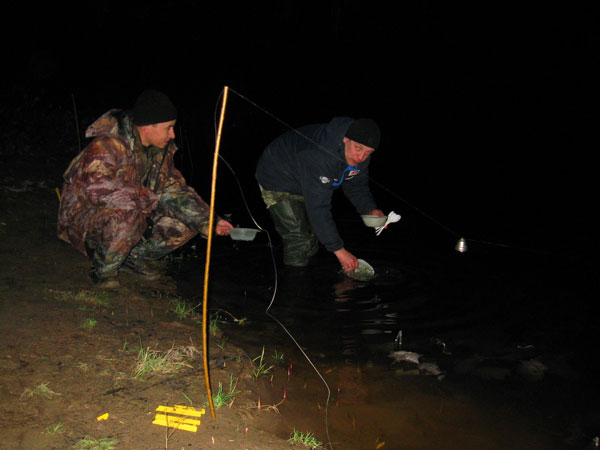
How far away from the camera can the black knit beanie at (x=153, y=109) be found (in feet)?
11.9

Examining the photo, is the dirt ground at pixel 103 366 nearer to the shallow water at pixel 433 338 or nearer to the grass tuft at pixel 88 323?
the grass tuft at pixel 88 323

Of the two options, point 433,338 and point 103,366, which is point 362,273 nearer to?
point 433,338

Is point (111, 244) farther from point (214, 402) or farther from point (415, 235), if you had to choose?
point (415, 235)

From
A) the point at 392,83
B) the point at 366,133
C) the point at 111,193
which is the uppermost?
the point at 392,83

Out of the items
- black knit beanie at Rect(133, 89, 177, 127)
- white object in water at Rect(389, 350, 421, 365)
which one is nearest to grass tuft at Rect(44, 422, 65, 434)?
white object in water at Rect(389, 350, 421, 365)

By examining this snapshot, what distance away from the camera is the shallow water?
263 centimetres

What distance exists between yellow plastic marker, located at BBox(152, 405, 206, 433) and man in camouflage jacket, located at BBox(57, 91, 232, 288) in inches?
68.8

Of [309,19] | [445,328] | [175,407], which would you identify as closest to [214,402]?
[175,407]

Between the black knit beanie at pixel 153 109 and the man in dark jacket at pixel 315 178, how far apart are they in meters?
1.19

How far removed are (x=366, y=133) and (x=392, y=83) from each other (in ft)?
66.5

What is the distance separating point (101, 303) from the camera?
3.50 metres

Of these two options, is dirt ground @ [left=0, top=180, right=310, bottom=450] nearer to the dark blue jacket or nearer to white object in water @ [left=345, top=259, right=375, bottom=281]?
the dark blue jacket

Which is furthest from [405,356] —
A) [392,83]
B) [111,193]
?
[392,83]

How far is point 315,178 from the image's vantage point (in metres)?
4.30
